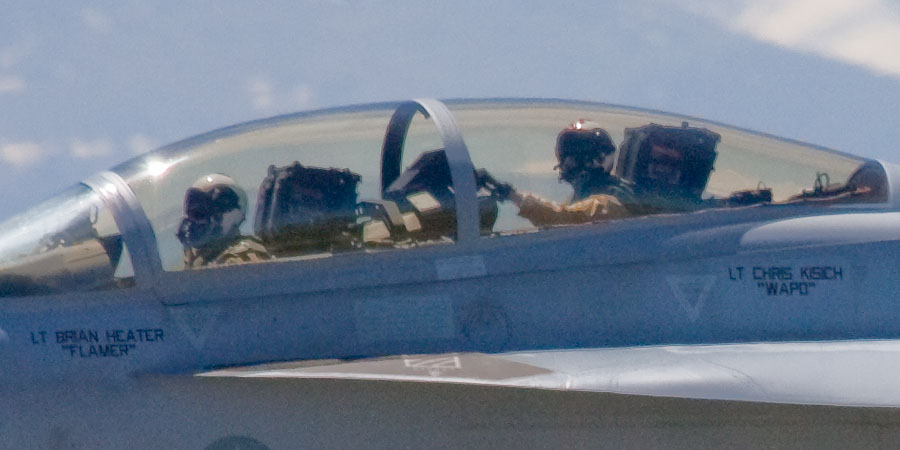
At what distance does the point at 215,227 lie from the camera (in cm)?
505

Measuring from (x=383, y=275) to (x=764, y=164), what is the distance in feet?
7.95

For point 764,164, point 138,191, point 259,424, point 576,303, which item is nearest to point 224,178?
point 138,191

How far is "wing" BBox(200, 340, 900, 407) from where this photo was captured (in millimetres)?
4562

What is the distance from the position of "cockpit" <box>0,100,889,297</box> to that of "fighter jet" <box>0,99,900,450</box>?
0.01 meters

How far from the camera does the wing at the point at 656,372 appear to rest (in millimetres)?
4562

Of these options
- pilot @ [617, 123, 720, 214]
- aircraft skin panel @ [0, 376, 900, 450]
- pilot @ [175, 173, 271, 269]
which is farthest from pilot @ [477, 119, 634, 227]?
pilot @ [175, 173, 271, 269]

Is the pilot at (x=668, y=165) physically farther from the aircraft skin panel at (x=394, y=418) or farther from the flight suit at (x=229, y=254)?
the flight suit at (x=229, y=254)

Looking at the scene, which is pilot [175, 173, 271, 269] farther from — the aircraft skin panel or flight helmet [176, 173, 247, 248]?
the aircraft skin panel

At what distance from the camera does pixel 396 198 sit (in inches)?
209

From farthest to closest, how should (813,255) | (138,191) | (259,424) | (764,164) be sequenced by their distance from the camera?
(764,164) → (813,255) → (138,191) → (259,424)

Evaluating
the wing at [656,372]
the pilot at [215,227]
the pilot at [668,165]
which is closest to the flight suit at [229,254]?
the pilot at [215,227]

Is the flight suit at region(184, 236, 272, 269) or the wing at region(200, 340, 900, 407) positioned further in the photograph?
the flight suit at region(184, 236, 272, 269)

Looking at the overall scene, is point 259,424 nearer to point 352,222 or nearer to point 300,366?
point 300,366

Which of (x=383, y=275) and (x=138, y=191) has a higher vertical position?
(x=138, y=191)
